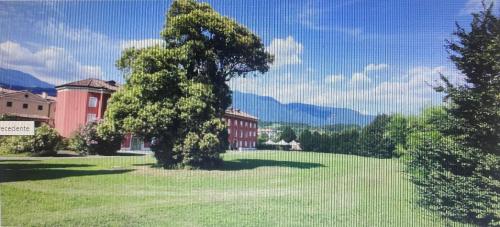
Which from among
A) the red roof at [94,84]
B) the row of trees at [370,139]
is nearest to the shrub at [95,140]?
the red roof at [94,84]

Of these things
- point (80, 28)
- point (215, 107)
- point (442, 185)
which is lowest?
point (442, 185)

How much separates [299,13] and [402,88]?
4.48ft

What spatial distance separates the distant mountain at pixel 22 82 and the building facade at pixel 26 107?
6cm

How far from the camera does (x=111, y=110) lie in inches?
181

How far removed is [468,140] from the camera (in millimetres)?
3449

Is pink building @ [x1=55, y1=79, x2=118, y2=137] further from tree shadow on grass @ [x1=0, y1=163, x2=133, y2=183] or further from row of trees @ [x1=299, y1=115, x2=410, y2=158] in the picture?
row of trees @ [x1=299, y1=115, x2=410, y2=158]

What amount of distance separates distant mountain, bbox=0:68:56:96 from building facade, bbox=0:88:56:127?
0.06m

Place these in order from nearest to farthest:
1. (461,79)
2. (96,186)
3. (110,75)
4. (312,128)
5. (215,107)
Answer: (461,79)
(312,128)
(96,186)
(110,75)
(215,107)

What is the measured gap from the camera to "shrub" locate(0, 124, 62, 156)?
4.30 m

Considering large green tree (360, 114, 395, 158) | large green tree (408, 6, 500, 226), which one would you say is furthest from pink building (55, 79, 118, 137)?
large green tree (408, 6, 500, 226)

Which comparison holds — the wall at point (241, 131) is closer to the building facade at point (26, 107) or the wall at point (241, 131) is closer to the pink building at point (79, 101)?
the pink building at point (79, 101)

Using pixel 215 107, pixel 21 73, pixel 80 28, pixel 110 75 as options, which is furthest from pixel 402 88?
pixel 21 73

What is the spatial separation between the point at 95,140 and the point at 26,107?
0.96 metres

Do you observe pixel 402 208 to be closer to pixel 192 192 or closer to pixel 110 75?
pixel 192 192
